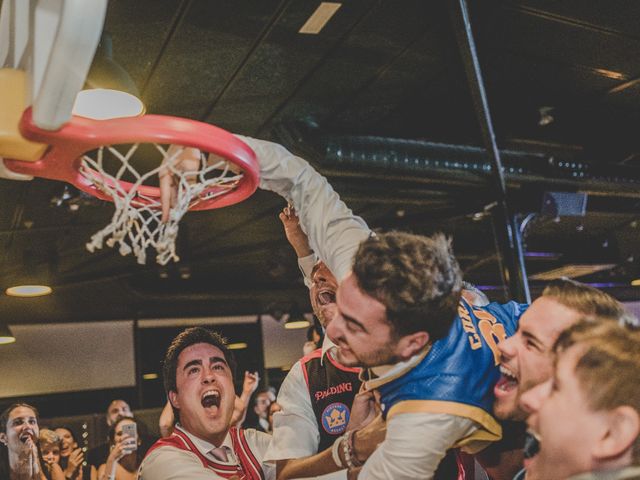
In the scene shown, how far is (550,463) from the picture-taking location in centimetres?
134

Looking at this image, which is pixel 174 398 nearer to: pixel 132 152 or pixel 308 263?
pixel 308 263

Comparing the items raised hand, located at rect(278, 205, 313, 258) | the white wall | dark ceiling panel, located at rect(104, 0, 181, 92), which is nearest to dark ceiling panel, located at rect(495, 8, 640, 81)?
dark ceiling panel, located at rect(104, 0, 181, 92)

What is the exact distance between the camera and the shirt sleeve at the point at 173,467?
2.23m

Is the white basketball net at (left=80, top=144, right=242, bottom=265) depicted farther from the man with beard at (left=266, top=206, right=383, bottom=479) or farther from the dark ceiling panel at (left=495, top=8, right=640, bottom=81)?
the dark ceiling panel at (left=495, top=8, right=640, bottom=81)

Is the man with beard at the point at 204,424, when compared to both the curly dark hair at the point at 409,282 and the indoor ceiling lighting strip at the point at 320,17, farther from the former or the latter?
the indoor ceiling lighting strip at the point at 320,17

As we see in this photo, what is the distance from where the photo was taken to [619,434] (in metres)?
1.24

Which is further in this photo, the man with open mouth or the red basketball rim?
the man with open mouth

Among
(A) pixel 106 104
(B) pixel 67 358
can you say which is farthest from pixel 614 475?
(B) pixel 67 358

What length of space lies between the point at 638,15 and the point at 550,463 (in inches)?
124

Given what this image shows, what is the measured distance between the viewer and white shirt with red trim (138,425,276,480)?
225cm

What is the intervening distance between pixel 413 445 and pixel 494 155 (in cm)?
328

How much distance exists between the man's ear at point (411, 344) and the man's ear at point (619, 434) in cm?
61

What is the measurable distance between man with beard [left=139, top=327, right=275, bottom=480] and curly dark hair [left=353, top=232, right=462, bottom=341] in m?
0.98

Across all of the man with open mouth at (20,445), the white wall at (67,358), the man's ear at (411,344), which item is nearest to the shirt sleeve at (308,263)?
the man's ear at (411,344)
